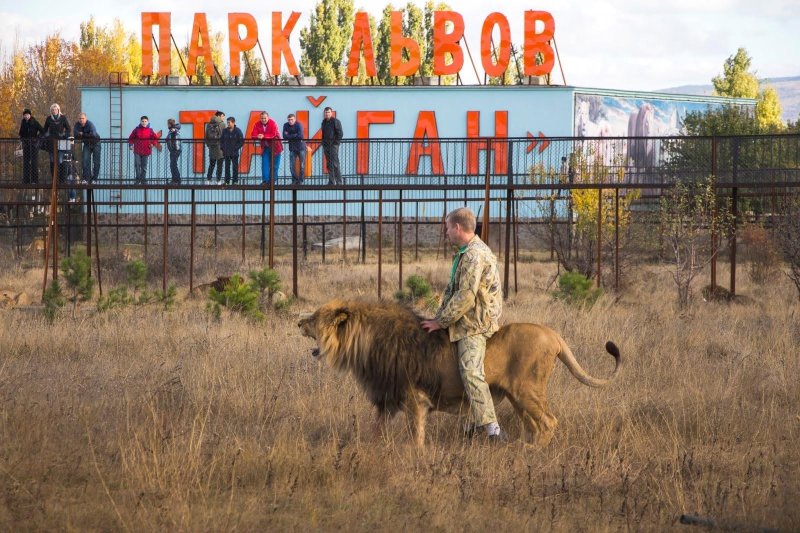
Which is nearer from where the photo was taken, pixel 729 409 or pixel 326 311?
pixel 326 311

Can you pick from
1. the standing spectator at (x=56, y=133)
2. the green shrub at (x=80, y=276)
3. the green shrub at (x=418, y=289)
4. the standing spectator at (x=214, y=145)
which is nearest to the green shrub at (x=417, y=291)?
the green shrub at (x=418, y=289)

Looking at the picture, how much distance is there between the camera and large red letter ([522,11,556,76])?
1793 inches

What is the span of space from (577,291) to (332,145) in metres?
6.79

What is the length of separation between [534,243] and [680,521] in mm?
37065

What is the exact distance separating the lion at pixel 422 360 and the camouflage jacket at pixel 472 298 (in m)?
0.22

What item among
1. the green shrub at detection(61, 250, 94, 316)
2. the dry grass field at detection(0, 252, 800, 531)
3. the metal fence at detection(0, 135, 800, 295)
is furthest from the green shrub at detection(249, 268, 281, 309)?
the dry grass field at detection(0, 252, 800, 531)

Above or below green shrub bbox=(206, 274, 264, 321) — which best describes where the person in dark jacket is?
above

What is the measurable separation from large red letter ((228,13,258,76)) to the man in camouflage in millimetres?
39637

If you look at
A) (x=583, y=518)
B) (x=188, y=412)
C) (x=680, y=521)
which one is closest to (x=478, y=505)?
(x=583, y=518)

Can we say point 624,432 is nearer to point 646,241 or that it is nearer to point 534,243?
point 646,241

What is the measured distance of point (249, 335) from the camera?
1430 cm

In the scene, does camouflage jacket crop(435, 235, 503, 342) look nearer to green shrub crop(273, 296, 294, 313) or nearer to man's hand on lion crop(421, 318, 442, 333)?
man's hand on lion crop(421, 318, 442, 333)

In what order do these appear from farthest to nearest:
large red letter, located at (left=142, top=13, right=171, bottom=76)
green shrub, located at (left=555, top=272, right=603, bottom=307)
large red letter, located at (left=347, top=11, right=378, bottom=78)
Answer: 1. large red letter, located at (left=347, top=11, right=378, bottom=78)
2. large red letter, located at (left=142, top=13, right=171, bottom=76)
3. green shrub, located at (left=555, top=272, right=603, bottom=307)

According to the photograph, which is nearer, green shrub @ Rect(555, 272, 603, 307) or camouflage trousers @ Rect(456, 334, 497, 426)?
camouflage trousers @ Rect(456, 334, 497, 426)
